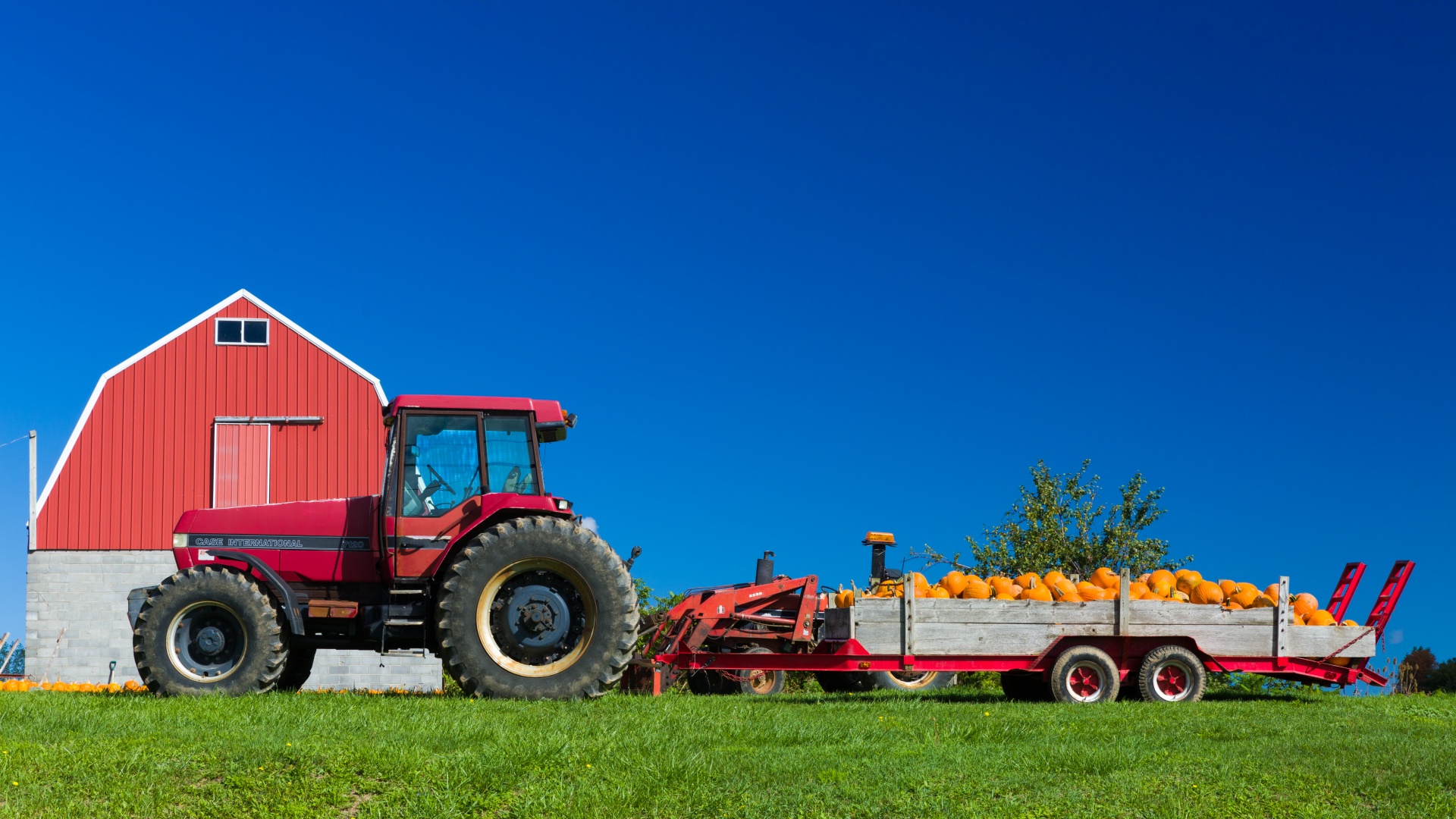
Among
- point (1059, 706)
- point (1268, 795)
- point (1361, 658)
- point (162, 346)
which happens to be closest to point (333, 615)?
point (1059, 706)

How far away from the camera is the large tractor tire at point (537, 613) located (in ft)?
36.3

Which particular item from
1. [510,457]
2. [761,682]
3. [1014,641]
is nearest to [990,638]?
[1014,641]

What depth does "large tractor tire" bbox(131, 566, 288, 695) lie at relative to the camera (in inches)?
441

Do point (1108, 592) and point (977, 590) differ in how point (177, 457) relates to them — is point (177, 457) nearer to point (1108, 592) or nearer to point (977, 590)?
point (977, 590)

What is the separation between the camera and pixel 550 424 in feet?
39.1

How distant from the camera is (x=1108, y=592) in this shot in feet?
44.2

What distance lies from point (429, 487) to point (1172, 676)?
8235 mm

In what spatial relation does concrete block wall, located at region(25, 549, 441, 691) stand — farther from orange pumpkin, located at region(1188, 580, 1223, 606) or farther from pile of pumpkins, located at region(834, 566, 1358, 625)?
orange pumpkin, located at region(1188, 580, 1223, 606)

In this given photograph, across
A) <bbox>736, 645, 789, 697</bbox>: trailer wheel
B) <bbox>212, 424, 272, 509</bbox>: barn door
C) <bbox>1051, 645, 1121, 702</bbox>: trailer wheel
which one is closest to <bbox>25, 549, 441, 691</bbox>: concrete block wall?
<bbox>212, 424, 272, 509</bbox>: barn door

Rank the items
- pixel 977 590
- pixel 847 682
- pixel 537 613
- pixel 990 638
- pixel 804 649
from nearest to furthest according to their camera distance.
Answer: pixel 537 613 → pixel 990 638 → pixel 977 590 → pixel 804 649 → pixel 847 682

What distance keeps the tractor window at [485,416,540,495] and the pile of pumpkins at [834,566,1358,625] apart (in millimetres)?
4110

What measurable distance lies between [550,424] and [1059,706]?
5.67m

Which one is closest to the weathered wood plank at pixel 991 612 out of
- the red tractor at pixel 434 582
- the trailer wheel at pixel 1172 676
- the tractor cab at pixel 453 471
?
the trailer wheel at pixel 1172 676

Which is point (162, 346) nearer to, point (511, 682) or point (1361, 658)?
point (511, 682)
